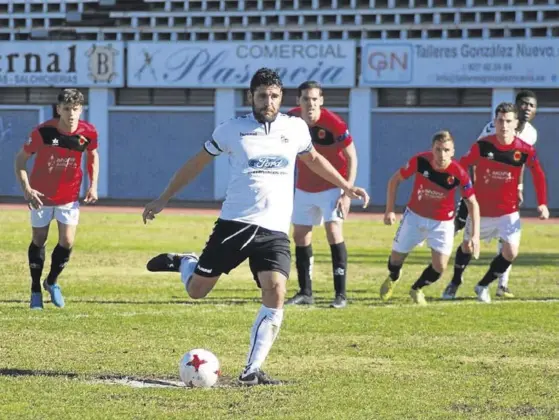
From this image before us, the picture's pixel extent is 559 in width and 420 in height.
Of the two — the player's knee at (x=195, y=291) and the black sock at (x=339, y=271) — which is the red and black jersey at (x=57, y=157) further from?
the player's knee at (x=195, y=291)

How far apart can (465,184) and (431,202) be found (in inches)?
20.8

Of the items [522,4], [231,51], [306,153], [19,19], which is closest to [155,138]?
[231,51]

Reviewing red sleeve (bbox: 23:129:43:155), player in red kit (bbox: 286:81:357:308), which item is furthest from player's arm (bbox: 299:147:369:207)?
red sleeve (bbox: 23:129:43:155)

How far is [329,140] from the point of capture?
543 inches

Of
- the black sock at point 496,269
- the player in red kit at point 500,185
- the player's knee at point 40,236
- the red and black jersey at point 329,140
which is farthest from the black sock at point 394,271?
the player's knee at point 40,236

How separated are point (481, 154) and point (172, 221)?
16.1 metres

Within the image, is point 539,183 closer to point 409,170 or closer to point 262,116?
point 409,170

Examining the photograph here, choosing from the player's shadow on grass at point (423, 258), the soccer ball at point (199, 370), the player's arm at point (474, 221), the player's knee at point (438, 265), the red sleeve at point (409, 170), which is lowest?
the player's shadow on grass at point (423, 258)

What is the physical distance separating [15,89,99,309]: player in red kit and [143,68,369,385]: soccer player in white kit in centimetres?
428

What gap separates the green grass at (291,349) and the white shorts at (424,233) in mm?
637

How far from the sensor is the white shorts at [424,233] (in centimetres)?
1411

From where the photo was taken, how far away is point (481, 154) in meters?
14.7

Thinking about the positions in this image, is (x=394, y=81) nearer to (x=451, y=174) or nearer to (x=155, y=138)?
(x=155, y=138)

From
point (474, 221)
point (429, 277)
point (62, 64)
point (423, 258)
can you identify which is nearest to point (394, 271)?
point (429, 277)
